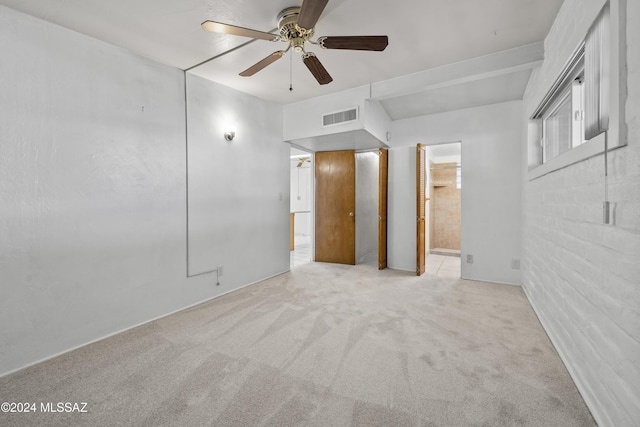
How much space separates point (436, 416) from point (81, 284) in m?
2.76

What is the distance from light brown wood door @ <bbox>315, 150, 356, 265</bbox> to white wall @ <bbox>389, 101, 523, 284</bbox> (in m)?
1.41

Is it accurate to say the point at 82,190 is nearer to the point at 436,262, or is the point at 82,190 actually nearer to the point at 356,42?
the point at 356,42

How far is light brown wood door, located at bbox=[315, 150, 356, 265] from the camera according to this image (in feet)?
16.8

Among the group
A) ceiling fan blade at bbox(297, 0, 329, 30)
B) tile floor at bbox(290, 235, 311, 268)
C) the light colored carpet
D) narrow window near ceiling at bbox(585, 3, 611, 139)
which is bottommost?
the light colored carpet

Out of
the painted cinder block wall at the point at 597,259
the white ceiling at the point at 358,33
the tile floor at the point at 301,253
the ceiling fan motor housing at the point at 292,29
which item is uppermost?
the white ceiling at the point at 358,33

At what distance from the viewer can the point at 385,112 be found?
4.37 metres

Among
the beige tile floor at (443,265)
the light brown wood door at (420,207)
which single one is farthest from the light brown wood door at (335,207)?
the beige tile floor at (443,265)

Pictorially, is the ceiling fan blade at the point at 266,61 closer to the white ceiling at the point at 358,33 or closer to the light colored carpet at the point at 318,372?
the white ceiling at the point at 358,33

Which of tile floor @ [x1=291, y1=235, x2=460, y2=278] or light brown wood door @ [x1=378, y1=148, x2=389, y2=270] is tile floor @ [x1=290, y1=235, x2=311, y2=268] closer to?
tile floor @ [x1=291, y1=235, x2=460, y2=278]

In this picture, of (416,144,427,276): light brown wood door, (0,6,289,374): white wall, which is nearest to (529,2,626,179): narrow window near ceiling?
(416,144,427,276): light brown wood door

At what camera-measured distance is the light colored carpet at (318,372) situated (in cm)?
152

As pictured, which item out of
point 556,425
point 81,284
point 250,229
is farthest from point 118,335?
point 556,425

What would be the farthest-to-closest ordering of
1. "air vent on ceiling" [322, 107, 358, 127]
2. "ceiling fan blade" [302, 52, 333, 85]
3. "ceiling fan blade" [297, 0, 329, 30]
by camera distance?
"air vent on ceiling" [322, 107, 358, 127]
"ceiling fan blade" [302, 52, 333, 85]
"ceiling fan blade" [297, 0, 329, 30]

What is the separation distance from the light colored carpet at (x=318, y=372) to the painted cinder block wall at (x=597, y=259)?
0.78 feet
